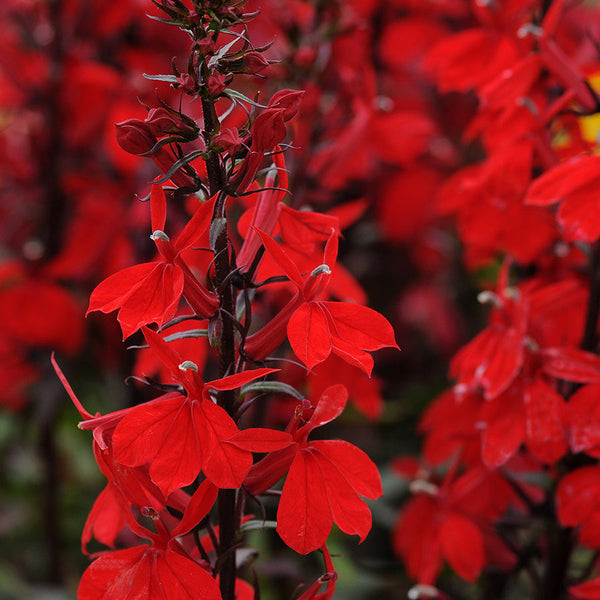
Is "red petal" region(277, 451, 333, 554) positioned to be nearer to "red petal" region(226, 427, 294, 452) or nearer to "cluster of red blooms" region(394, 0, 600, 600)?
"red petal" region(226, 427, 294, 452)

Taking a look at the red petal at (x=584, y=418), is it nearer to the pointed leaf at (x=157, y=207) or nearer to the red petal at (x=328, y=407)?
the red petal at (x=328, y=407)

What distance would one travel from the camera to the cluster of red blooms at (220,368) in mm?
434

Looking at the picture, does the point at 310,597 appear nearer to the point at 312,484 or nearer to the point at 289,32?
the point at 312,484

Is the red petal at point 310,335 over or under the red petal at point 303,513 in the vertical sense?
over

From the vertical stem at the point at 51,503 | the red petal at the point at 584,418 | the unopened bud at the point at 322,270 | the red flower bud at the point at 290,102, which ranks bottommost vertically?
the vertical stem at the point at 51,503

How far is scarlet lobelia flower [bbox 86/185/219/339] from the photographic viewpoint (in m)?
0.44

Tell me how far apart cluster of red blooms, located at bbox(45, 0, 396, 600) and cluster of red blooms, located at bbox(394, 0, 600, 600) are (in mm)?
256

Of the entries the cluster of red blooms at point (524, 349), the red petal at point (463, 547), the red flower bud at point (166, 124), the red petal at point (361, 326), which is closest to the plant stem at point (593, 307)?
the cluster of red blooms at point (524, 349)

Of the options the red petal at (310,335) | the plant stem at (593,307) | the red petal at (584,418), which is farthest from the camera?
the plant stem at (593,307)

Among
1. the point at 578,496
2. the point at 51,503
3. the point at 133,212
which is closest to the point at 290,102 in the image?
the point at 578,496

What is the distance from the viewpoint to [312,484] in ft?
1.50

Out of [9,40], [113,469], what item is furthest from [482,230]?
[9,40]

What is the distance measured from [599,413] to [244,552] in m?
0.35

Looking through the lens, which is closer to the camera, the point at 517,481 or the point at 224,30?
the point at 224,30
